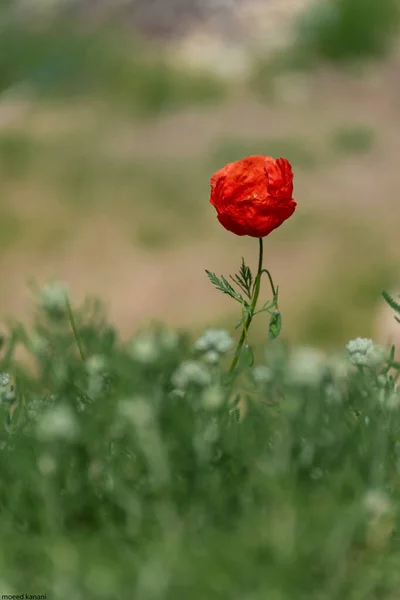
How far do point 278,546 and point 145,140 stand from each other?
5602 mm

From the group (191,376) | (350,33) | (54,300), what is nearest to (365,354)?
(191,376)

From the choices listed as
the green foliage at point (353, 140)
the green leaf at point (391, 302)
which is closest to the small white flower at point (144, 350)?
the green leaf at point (391, 302)

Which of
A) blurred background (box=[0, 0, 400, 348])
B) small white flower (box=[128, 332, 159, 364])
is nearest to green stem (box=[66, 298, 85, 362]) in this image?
small white flower (box=[128, 332, 159, 364])

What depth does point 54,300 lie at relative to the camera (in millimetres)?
903

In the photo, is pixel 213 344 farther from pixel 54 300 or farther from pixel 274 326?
pixel 274 326

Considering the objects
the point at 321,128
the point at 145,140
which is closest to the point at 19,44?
the point at 145,140

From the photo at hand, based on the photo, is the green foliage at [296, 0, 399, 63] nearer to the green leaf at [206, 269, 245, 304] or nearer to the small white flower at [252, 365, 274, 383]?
the green leaf at [206, 269, 245, 304]

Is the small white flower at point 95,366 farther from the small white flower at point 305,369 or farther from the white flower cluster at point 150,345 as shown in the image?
the small white flower at point 305,369

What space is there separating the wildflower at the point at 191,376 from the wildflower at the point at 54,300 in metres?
0.14

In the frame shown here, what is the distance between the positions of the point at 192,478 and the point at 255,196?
1.71 ft

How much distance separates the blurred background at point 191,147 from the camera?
480 centimetres

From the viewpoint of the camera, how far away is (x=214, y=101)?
653cm

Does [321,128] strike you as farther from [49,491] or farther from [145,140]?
[49,491]

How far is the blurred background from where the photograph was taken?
480cm
